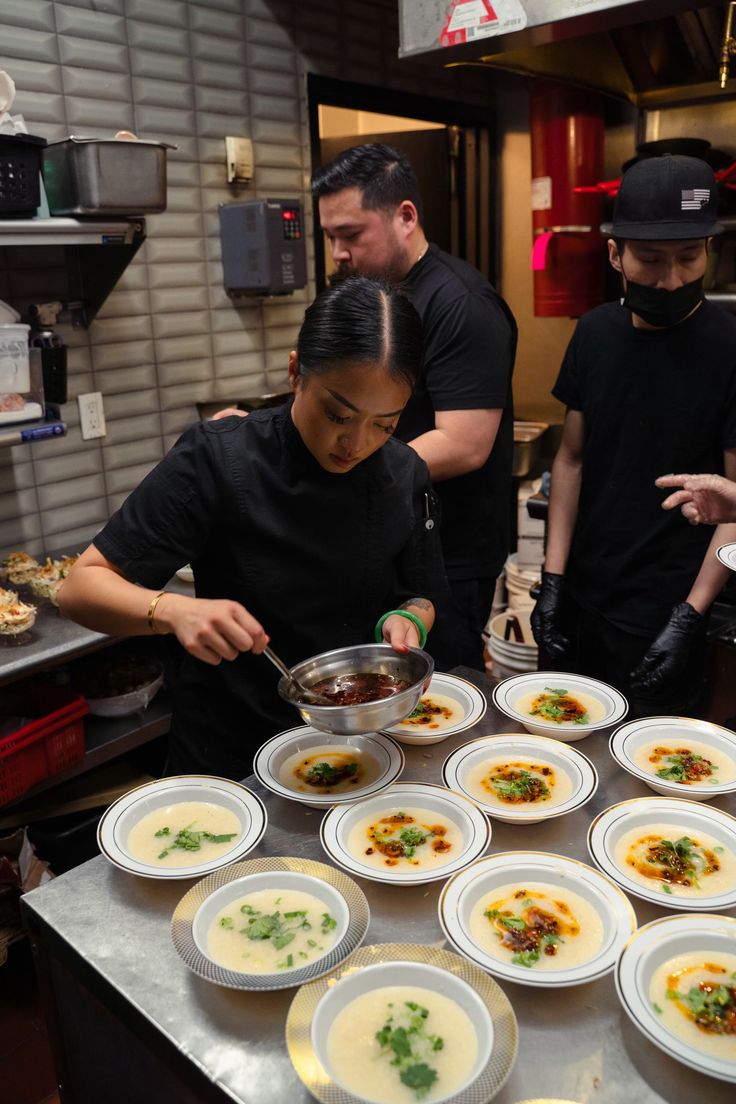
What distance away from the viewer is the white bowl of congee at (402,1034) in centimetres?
97

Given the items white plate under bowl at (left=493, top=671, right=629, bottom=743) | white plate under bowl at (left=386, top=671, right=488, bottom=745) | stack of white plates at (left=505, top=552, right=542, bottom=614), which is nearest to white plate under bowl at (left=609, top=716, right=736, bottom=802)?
white plate under bowl at (left=493, top=671, right=629, bottom=743)

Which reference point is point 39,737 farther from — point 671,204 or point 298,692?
point 671,204

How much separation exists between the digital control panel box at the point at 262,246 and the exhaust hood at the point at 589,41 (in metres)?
1.03

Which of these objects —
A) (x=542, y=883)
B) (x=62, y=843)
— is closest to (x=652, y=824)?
(x=542, y=883)

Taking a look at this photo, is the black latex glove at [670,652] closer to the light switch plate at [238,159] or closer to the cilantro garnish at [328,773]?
the cilantro garnish at [328,773]

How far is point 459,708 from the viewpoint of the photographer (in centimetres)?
180

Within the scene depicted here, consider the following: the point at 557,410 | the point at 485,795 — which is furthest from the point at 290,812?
the point at 557,410

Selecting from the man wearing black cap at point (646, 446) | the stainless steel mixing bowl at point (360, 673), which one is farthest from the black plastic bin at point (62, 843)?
the man wearing black cap at point (646, 446)

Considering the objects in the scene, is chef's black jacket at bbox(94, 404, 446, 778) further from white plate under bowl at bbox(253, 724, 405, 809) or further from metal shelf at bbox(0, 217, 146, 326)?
metal shelf at bbox(0, 217, 146, 326)

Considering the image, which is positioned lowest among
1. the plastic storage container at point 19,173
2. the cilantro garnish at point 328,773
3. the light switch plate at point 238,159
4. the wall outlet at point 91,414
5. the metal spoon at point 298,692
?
the cilantro garnish at point 328,773

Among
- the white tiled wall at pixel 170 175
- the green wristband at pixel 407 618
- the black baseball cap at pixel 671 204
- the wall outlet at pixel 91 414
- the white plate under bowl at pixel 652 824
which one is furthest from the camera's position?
the wall outlet at pixel 91 414

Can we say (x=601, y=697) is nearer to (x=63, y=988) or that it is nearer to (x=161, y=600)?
(x=161, y=600)

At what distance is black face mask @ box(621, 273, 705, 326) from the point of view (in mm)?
2217

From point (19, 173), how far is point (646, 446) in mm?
1845
